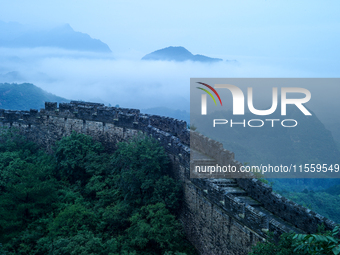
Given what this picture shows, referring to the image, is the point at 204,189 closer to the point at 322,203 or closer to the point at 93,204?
the point at 93,204

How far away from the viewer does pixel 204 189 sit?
11.4 metres

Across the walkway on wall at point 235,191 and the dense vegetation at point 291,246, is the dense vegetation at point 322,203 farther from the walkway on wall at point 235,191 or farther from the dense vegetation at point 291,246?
the dense vegetation at point 291,246

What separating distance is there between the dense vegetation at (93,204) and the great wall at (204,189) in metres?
0.71

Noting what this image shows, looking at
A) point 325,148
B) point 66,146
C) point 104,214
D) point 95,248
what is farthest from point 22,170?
point 325,148

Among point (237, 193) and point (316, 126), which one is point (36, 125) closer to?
point (237, 193)

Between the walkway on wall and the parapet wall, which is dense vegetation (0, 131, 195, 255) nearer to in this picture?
the walkway on wall

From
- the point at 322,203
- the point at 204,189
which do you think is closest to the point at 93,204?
the point at 204,189

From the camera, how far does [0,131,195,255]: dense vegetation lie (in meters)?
11.7

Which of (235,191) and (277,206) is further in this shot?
(235,191)

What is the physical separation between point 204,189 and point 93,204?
19.8 feet

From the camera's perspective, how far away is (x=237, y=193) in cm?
1124

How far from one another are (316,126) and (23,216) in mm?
69739

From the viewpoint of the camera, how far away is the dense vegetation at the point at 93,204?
1171 cm

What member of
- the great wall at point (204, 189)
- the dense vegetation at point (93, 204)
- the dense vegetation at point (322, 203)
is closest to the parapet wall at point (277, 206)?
the great wall at point (204, 189)
